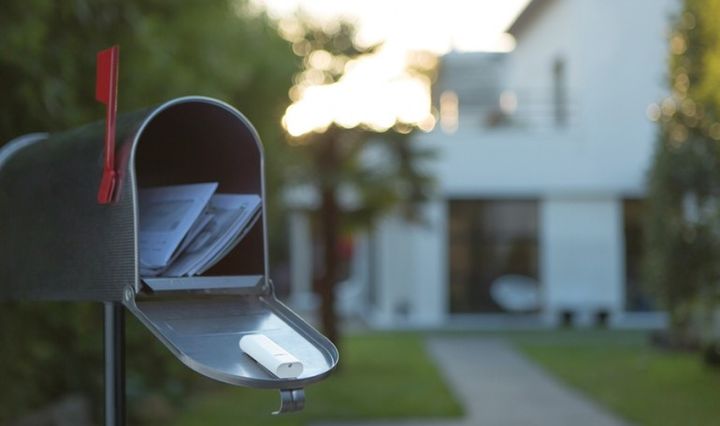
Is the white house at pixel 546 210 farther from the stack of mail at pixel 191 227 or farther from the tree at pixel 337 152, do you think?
the stack of mail at pixel 191 227

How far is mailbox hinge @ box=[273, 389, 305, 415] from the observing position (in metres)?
2.93

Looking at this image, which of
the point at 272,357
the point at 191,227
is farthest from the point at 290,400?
the point at 191,227

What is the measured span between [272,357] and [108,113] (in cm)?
104

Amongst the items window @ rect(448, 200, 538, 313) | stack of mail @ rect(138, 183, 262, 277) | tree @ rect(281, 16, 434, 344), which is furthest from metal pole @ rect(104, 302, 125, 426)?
window @ rect(448, 200, 538, 313)

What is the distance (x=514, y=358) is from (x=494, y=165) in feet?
26.3

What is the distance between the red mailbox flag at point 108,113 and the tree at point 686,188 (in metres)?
9.66

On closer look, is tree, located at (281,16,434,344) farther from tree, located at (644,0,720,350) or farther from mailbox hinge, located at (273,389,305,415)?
mailbox hinge, located at (273,389,305,415)

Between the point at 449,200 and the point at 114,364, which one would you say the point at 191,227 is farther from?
the point at 449,200

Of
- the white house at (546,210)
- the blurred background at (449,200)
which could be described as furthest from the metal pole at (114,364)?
the white house at (546,210)

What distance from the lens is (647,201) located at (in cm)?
1492

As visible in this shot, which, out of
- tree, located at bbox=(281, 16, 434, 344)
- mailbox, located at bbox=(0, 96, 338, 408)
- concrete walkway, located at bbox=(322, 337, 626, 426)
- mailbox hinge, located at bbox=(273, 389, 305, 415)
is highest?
tree, located at bbox=(281, 16, 434, 344)

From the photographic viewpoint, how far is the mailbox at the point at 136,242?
3.09 metres

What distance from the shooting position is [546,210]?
81.1ft

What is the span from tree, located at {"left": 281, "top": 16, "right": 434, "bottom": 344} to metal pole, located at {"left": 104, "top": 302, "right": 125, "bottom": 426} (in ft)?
32.8
